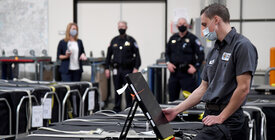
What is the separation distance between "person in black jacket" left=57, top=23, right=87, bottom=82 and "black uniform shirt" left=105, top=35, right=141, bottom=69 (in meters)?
0.52

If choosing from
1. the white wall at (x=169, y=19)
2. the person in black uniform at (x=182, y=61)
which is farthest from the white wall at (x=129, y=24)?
the person in black uniform at (x=182, y=61)

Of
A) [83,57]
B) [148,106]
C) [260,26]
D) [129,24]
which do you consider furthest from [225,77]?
[129,24]

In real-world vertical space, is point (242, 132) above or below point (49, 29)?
below

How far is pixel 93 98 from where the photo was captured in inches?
231

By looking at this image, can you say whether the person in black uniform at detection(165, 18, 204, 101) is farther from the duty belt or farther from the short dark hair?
the short dark hair

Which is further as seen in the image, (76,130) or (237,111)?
(76,130)

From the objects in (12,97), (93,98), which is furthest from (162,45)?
(12,97)

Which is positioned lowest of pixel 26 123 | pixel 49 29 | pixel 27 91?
pixel 26 123

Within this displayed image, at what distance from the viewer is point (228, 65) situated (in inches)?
100

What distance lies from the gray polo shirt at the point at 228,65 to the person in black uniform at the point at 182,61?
3.90 meters

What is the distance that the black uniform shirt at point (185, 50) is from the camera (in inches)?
265

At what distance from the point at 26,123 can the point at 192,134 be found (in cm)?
249

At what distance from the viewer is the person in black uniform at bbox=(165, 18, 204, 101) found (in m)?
6.63

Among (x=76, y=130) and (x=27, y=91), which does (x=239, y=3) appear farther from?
(x=76, y=130)
